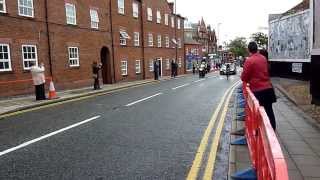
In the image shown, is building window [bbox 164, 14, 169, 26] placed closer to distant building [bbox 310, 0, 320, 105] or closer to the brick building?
the brick building

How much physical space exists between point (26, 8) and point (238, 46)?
117234mm

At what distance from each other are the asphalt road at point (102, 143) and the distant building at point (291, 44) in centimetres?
1025

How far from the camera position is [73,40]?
27.0m

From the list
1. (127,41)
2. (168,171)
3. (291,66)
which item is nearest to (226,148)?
(168,171)

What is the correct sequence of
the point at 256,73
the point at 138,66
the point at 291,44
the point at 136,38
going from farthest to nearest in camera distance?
1. the point at 138,66
2. the point at 136,38
3. the point at 291,44
4. the point at 256,73

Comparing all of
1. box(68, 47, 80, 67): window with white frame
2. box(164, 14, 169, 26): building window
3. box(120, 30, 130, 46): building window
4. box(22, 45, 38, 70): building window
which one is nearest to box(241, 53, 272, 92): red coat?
box(22, 45, 38, 70): building window

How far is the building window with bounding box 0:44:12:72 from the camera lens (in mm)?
19864

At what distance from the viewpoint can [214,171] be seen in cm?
628

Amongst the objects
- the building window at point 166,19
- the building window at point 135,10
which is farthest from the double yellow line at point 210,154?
the building window at point 166,19

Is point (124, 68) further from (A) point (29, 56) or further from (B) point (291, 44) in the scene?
(B) point (291, 44)

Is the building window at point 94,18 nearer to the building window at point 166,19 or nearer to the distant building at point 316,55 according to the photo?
the distant building at point 316,55

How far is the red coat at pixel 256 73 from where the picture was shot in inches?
325

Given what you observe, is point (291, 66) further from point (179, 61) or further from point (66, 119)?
point (179, 61)

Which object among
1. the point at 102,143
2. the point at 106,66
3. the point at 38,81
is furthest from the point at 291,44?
the point at 102,143
